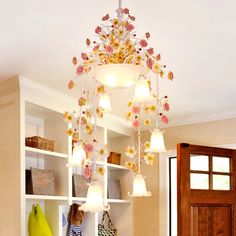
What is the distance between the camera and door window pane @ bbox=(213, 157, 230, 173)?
4.66 m

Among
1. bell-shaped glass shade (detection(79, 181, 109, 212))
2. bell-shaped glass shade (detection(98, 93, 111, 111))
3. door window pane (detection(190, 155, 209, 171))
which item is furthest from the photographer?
door window pane (detection(190, 155, 209, 171))

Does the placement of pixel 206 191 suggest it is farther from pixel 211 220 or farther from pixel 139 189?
pixel 139 189

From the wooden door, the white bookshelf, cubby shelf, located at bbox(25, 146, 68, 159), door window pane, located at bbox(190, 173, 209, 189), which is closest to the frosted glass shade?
the white bookshelf

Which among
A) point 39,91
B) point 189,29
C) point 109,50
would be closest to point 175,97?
point 39,91

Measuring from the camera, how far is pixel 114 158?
5105 millimetres

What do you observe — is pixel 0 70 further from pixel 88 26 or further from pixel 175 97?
pixel 175 97

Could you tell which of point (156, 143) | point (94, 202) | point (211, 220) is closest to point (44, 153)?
point (156, 143)

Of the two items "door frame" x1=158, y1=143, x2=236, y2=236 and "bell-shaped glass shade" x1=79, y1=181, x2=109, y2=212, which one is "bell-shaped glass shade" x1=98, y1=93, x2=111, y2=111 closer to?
"bell-shaped glass shade" x1=79, y1=181, x2=109, y2=212

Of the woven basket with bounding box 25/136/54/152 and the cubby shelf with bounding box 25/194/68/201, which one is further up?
the woven basket with bounding box 25/136/54/152

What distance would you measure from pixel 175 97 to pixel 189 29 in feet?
5.09

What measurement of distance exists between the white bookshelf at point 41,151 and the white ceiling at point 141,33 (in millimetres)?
172

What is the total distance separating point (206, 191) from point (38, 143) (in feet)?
5.86

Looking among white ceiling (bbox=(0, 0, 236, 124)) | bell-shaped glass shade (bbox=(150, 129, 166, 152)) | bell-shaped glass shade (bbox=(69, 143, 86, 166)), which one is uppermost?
white ceiling (bbox=(0, 0, 236, 124))

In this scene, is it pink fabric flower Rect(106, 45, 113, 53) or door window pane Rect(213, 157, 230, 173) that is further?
door window pane Rect(213, 157, 230, 173)
